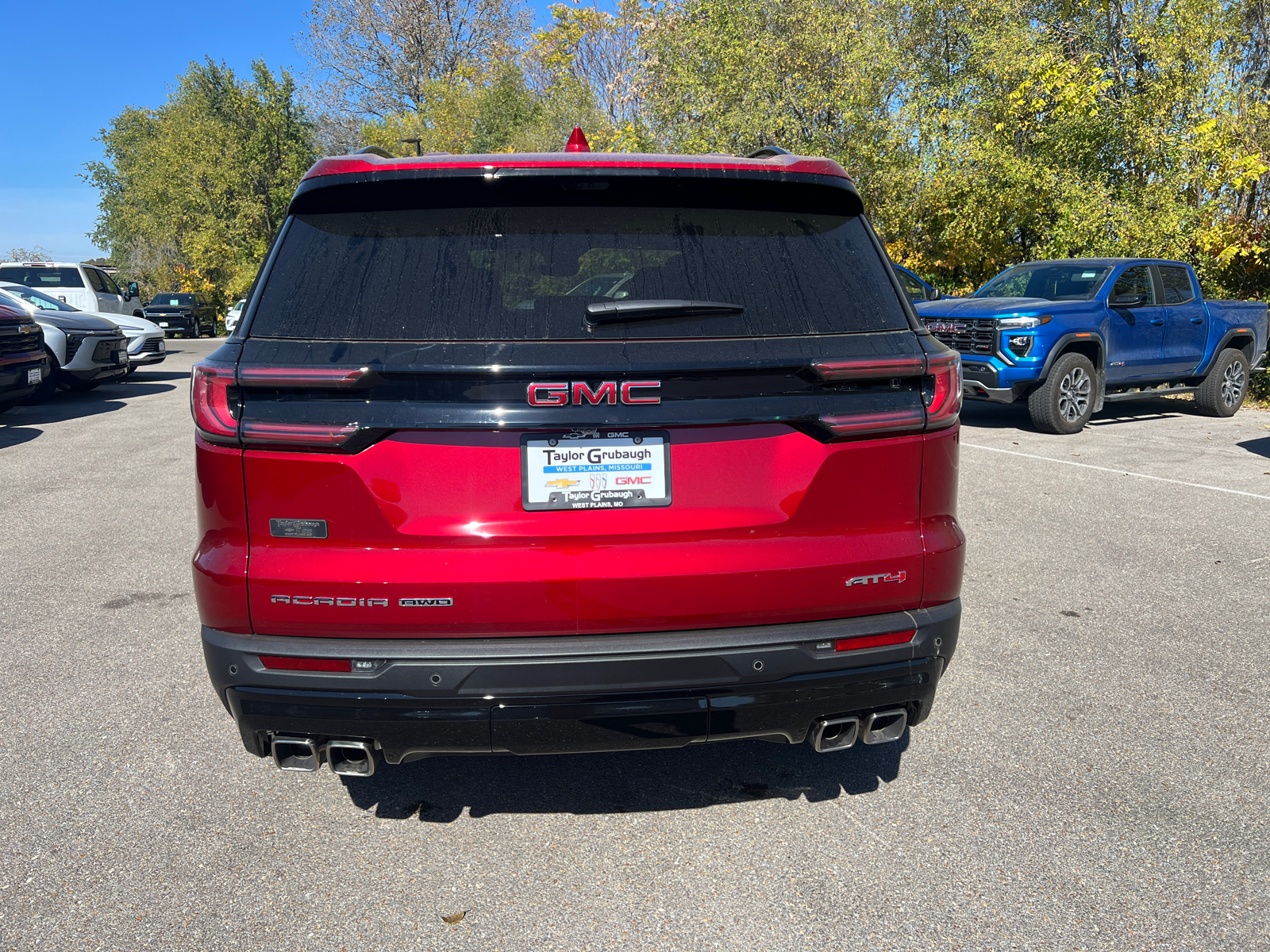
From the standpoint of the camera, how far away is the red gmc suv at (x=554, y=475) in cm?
224

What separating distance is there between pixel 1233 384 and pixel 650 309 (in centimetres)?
1295

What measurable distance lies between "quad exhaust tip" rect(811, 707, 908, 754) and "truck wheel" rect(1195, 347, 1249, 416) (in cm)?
1195

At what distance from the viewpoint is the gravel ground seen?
2400 mm

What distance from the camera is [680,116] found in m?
24.1

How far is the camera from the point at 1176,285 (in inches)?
469

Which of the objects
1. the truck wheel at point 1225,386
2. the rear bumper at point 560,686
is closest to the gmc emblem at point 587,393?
the rear bumper at point 560,686

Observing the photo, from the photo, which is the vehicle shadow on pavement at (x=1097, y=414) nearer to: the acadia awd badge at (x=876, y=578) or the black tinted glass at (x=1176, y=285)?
the black tinted glass at (x=1176, y=285)

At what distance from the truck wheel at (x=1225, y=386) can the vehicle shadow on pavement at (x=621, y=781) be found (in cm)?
1129

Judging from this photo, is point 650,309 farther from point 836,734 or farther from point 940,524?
point 836,734

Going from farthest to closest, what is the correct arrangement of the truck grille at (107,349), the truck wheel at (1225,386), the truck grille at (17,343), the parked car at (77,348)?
the truck grille at (107,349) < the parked car at (77,348) < the truck wheel at (1225,386) < the truck grille at (17,343)

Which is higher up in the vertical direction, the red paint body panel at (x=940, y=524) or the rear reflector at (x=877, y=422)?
the rear reflector at (x=877, y=422)

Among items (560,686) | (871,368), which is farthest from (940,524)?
(560,686)

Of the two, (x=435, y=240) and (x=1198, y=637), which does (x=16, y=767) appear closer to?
(x=435, y=240)

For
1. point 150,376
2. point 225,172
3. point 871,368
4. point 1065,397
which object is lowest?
point 150,376
